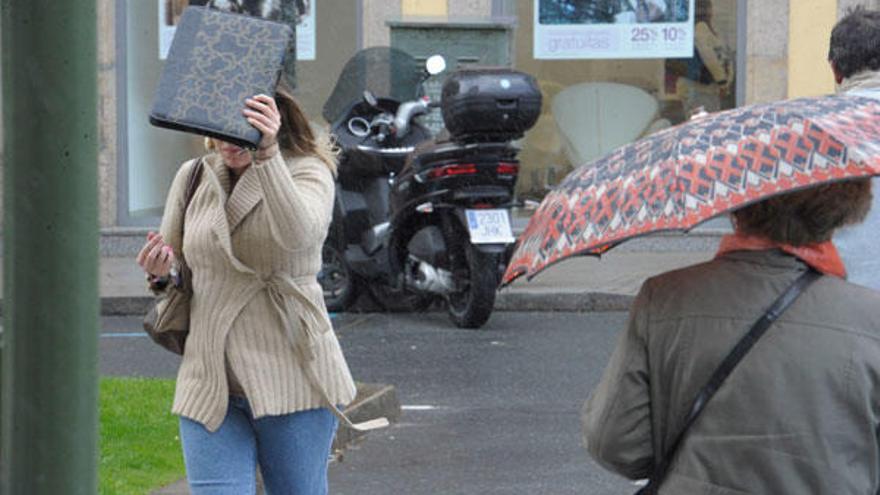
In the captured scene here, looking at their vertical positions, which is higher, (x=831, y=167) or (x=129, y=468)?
(x=831, y=167)

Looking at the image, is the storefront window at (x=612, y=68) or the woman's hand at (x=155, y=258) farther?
the storefront window at (x=612, y=68)

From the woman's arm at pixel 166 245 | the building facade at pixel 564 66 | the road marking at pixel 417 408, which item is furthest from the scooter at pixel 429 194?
the woman's arm at pixel 166 245

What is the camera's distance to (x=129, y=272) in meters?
14.6

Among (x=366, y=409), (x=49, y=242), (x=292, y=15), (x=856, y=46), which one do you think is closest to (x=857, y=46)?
(x=856, y=46)

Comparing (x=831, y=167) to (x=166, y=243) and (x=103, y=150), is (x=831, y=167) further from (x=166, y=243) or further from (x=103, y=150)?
(x=103, y=150)

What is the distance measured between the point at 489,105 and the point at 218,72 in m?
6.99

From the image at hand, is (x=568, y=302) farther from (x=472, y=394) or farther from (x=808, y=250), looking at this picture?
(x=808, y=250)

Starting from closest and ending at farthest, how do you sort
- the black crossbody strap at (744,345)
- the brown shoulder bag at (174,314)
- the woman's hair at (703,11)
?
the black crossbody strap at (744,345) < the brown shoulder bag at (174,314) < the woman's hair at (703,11)

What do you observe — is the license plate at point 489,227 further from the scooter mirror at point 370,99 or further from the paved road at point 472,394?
the scooter mirror at point 370,99

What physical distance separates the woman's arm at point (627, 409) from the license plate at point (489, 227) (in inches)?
303

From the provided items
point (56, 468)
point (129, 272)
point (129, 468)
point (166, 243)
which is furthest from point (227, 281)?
point (129, 272)

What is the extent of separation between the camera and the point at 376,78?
12953 mm

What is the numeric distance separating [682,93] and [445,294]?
514 centimetres

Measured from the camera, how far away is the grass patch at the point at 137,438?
6.80 meters
